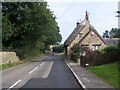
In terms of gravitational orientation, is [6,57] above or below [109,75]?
above

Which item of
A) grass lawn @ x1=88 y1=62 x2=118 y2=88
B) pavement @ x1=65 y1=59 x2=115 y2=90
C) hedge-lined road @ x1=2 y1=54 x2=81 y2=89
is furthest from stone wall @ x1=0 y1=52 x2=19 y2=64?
pavement @ x1=65 y1=59 x2=115 y2=90

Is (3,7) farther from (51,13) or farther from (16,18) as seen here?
(51,13)

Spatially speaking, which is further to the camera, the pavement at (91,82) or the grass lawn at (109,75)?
the grass lawn at (109,75)

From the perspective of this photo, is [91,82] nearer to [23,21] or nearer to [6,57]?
[6,57]

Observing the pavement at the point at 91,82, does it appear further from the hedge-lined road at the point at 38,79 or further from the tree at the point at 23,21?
the tree at the point at 23,21

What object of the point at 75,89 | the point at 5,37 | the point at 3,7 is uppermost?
the point at 3,7

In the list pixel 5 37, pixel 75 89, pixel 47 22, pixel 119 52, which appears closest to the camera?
pixel 75 89

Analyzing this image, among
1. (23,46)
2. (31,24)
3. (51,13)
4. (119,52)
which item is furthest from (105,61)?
(51,13)

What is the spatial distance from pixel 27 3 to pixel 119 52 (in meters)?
29.2

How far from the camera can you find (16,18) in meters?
65.5

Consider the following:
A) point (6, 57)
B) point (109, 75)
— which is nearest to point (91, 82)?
point (109, 75)

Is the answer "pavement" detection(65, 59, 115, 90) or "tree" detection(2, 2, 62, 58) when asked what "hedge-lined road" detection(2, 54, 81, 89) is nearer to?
"pavement" detection(65, 59, 115, 90)

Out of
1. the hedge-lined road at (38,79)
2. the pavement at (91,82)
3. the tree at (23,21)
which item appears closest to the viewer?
the pavement at (91,82)

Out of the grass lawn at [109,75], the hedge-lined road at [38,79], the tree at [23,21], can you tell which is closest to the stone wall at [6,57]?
the tree at [23,21]
